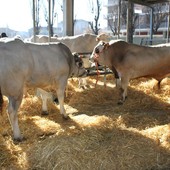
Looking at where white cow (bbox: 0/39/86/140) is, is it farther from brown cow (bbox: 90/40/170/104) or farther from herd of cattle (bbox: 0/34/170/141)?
brown cow (bbox: 90/40/170/104)

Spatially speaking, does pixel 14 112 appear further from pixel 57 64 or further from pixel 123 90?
pixel 123 90

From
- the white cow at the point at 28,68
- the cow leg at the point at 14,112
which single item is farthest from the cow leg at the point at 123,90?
the cow leg at the point at 14,112

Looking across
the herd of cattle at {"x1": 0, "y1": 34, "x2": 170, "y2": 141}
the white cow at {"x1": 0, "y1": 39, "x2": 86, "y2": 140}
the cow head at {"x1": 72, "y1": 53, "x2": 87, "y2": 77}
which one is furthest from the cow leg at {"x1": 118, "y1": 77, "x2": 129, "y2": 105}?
the white cow at {"x1": 0, "y1": 39, "x2": 86, "y2": 140}

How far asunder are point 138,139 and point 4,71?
226 cm

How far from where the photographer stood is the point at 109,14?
3341cm

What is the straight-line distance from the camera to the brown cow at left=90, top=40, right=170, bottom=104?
6777 millimetres

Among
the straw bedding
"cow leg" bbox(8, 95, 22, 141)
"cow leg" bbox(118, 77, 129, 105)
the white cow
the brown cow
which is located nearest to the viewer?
the straw bedding

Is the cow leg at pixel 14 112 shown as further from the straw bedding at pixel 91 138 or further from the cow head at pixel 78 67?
the cow head at pixel 78 67

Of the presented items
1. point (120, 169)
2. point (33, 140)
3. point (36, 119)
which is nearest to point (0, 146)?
point (33, 140)

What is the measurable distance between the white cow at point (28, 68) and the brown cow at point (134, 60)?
1.12 meters

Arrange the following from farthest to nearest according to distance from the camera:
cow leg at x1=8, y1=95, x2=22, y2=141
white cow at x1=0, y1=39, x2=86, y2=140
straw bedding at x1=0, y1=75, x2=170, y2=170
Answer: cow leg at x1=8, y1=95, x2=22, y2=141 < white cow at x1=0, y1=39, x2=86, y2=140 < straw bedding at x1=0, y1=75, x2=170, y2=170

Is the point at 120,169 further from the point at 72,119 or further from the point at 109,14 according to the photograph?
the point at 109,14

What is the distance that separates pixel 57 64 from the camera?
5.42m

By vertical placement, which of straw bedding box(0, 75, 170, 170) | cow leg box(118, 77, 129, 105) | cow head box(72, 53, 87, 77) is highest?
cow head box(72, 53, 87, 77)
